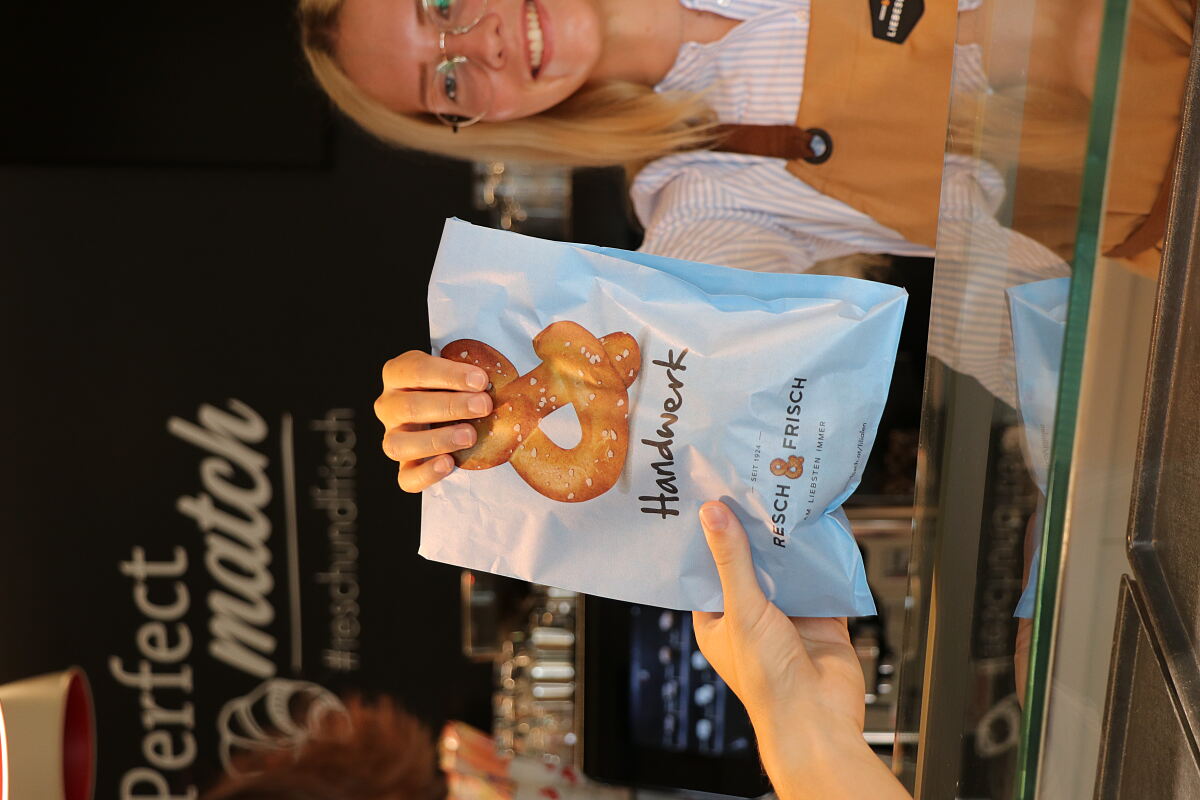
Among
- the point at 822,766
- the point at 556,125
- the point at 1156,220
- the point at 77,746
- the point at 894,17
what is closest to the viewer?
the point at 1156,220

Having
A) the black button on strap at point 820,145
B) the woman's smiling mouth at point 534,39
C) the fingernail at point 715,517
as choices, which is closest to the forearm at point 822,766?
the fingernail at point 715,517

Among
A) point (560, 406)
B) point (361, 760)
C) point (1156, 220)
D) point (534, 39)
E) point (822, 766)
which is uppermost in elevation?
point (534, 39)

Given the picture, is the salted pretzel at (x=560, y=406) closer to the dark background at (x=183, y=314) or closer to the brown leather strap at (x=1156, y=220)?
the brown leather strap at (x=1156, y=220)

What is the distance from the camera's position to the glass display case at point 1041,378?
1.66 feet

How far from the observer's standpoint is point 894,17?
137 centimetres

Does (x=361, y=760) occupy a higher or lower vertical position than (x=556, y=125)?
lower

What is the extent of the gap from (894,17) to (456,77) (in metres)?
0.67

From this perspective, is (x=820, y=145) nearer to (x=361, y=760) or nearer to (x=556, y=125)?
(x=556, y=125)

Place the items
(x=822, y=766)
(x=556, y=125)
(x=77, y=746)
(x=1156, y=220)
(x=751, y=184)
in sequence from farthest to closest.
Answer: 1. (x=556, y=125)
2. (x=751, y=184)
3. (x=77, y=746)
4. (x=822, y=766)
5. (x=1156, y=220)

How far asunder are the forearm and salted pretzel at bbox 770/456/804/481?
185 mm

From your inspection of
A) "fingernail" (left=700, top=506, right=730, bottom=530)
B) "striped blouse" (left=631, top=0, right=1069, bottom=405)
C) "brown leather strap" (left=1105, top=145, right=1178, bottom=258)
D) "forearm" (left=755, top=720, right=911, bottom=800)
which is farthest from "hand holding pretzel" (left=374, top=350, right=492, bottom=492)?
"striped blouse" (left=631, top=0, right=1069, bottom=405)

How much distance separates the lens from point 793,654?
2.36 ft

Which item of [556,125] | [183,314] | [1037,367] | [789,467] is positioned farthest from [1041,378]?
[183,314]

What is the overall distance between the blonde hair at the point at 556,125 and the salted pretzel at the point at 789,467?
3.07 ft
